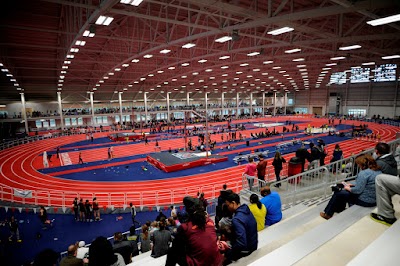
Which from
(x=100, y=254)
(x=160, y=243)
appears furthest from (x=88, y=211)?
(x=100, y=254)

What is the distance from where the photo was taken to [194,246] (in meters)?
2.78

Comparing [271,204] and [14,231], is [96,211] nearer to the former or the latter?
[14,231]

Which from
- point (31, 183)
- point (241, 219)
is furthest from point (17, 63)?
point (241, 219)

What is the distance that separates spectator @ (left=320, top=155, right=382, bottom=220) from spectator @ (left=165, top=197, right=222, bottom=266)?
10.8 feet

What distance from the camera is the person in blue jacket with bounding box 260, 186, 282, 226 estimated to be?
5066mm

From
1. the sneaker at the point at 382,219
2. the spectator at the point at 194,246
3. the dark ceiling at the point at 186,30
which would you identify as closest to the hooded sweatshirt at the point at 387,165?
the sneaker at the point at 382,219

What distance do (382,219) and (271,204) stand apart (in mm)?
1943

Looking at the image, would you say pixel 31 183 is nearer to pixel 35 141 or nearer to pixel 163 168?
pixel 163 168

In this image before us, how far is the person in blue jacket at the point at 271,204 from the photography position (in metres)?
5.07

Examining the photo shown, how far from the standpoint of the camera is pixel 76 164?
881 inches

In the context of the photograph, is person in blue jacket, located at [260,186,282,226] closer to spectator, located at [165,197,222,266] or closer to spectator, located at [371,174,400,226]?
spectator, located at [371,174,400,226]

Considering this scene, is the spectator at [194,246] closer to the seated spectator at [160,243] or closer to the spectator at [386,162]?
the seated spectator at [160,243]

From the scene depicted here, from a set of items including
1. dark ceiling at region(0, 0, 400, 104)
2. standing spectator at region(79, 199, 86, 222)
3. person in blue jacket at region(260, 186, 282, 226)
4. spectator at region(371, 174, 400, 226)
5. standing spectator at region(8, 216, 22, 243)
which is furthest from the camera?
standing spectator at region(79, 199, 86, 222)

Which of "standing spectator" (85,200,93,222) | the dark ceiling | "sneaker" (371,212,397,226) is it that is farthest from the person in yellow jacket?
"standing spectator" (85,200,93,222)
